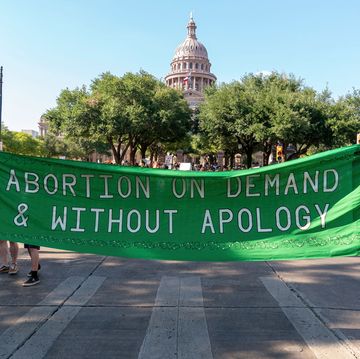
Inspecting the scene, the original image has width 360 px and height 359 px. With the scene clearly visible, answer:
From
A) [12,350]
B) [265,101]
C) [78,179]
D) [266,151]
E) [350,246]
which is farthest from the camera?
[266,151]

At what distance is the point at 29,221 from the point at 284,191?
2.51 metres

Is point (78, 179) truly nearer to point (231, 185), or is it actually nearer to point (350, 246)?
point (231, 185)

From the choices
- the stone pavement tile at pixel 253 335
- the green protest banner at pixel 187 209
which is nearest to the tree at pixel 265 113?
the stone pavement tile at pixel 253 335

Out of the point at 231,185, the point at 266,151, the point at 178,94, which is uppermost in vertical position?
the point at 178,94

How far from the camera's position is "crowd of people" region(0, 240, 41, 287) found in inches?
235

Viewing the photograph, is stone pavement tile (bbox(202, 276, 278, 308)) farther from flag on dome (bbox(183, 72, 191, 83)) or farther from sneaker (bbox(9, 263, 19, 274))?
flag on dome (bbox(183, 72, 191, 83))

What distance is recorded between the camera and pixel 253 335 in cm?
426

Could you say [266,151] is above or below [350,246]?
above

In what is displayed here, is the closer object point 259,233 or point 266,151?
point 259,233

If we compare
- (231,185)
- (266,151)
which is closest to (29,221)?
(231,185)

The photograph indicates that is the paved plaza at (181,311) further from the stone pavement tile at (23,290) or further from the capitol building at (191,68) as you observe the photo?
the capitol building at (191,68)

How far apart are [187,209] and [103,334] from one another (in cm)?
142

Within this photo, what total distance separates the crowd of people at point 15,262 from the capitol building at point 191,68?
109317mm

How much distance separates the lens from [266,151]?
40.8 m
